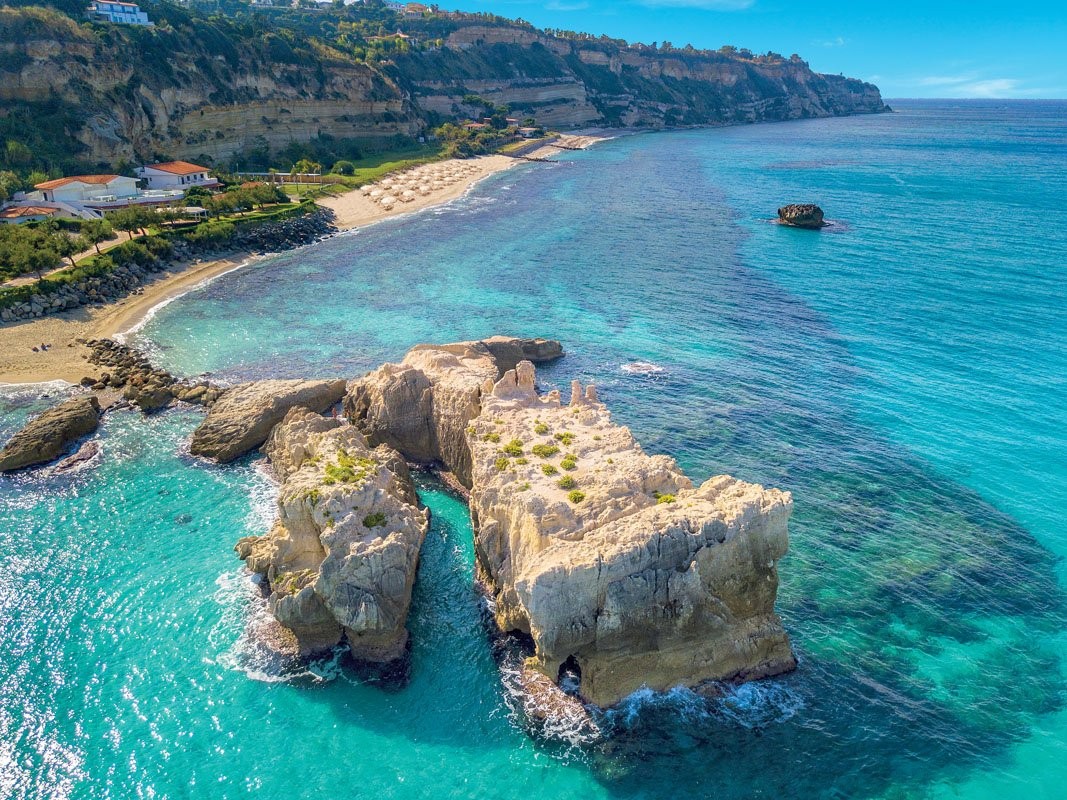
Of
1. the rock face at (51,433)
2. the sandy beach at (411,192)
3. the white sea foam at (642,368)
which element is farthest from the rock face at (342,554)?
the sandy beach at (411,192)

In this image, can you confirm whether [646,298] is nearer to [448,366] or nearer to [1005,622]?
[448,366]

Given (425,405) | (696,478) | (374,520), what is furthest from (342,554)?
(696,478)

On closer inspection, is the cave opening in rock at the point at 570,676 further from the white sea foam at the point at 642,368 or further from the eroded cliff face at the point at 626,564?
the white sea foam at the point at 642,368

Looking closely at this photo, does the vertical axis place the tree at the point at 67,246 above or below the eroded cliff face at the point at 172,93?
below

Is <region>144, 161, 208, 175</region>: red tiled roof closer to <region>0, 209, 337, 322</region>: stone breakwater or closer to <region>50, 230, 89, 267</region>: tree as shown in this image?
<region>0, 209, 337, 322</region>: stone breakwater

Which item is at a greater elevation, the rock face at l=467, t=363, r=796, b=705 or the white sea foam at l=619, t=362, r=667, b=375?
the rock face at l=467, t=363, r=796, b=705

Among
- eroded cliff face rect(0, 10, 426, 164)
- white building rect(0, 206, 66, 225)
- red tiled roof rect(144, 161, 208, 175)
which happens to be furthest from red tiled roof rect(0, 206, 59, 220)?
eroded cliff face rect(0, 10, 426, 164)

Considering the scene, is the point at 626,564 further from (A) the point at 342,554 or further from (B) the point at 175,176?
(B) the point at 175,176

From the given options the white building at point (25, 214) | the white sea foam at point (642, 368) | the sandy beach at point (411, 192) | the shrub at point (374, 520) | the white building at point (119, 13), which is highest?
the white building at point (119, 13)
